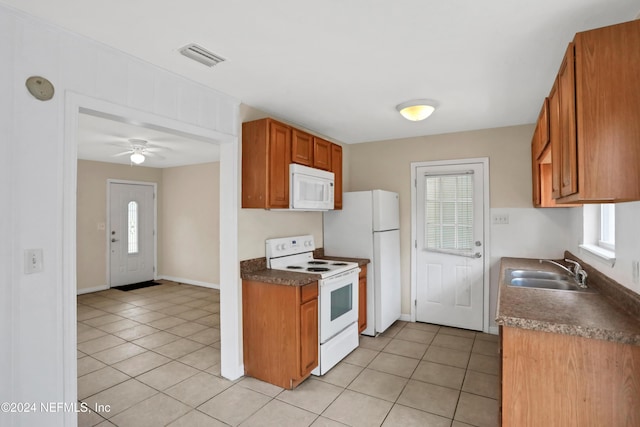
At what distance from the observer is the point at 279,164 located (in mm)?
2957

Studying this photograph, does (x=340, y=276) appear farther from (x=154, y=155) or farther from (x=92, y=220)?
(x=92, y=220)

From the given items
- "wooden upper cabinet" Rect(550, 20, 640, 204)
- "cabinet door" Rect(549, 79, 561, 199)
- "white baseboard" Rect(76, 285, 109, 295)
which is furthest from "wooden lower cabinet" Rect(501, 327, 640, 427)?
"white baseboard" Rect(76, 285, 109, 295)

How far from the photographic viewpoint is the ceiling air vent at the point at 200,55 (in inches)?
78.4

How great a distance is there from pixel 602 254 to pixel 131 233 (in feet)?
22.7

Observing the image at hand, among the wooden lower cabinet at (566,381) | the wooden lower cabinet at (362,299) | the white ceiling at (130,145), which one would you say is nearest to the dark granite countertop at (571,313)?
the wooden lower cabinet at (566,381)

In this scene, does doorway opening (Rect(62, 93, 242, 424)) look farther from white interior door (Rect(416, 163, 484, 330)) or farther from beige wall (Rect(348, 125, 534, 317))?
white interior door (Rect(416, 163, 484, 330))

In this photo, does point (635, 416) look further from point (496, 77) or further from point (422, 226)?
point (422, 226)

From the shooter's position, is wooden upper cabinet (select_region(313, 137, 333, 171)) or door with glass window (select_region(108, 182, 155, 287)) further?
door with glass window (select_region(108, 182, 155, 287))

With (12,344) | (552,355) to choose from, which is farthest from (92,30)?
(552,355)

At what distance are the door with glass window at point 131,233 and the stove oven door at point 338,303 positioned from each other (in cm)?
495

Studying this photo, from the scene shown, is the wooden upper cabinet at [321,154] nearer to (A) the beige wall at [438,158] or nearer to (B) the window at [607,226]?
(A) the beige wall at [438,158]

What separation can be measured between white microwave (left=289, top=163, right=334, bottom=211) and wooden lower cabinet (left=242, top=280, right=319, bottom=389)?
78cm

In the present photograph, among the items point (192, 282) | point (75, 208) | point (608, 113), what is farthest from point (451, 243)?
point (192, 282)

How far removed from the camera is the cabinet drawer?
2.67 metres
